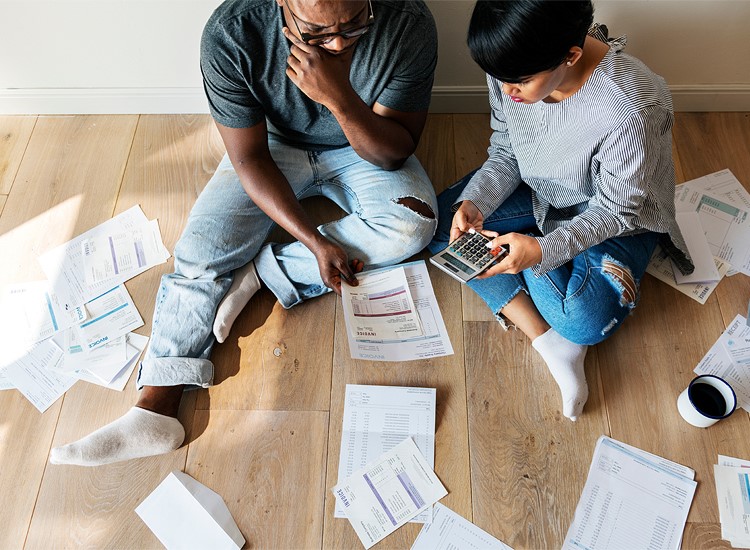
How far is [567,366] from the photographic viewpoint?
1.49 m

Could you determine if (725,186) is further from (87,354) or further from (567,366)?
(87,354)

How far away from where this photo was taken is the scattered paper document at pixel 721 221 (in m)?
1.74

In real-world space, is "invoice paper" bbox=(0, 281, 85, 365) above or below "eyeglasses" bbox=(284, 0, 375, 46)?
below

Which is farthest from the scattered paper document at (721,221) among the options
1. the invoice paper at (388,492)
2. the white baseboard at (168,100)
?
the invoice paper at (388,492)

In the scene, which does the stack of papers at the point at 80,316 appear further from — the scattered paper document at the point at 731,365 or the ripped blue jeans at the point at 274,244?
the scattered paper document at the point at 731,365

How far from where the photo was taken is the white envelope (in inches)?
54.7

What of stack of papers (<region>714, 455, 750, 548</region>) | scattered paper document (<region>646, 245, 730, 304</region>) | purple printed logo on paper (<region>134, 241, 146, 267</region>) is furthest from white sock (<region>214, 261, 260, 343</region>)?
stack of papers (<region>714, 455, 750, 548</region>)

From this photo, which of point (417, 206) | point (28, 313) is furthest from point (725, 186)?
point (28, 313)

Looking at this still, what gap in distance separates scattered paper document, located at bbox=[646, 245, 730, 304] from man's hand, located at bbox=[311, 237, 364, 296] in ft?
2.68

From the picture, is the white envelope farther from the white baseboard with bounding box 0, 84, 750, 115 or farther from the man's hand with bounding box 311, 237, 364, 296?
the white baseboard with bounding box 0, 84, 750, 115

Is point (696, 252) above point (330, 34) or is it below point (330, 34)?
below

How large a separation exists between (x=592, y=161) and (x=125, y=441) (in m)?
1.22

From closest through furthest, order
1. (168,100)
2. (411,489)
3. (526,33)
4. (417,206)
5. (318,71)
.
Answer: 1. (526,33)
2. (318,71)
3. (411,489)
4. (417,206)
5. (168,100)

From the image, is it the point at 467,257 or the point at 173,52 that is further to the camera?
the point at 173,52
